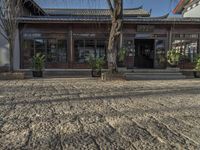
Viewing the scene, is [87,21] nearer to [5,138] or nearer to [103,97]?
[103,97]

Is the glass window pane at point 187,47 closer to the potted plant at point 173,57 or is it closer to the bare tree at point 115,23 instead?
the potted plant at point 173,57

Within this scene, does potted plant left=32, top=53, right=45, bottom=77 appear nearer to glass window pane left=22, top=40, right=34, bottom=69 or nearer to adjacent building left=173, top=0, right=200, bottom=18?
glass window pane left=22, top=40, right=34, bottom=69

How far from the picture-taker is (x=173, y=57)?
618 inches

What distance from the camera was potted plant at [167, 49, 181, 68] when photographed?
15.6m

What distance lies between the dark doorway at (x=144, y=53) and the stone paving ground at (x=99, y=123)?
1201 cm

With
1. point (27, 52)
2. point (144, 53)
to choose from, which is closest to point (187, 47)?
point (144, 53)

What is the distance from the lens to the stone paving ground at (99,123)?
3469 mm

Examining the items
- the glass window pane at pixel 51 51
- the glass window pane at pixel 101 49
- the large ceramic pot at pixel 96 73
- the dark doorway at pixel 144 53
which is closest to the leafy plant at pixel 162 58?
the dark doorway at pixel 144 53

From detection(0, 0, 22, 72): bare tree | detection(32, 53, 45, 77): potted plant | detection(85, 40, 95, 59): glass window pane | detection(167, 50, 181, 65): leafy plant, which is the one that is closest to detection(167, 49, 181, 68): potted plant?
detection(167, 50, 181, 65): leafy plant

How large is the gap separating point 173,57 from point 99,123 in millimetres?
12414

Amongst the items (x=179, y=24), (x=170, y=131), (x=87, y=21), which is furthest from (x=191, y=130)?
(x=179, y=24)

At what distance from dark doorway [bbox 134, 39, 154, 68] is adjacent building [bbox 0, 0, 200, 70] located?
1.09 meters

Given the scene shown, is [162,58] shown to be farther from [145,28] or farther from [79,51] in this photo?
[79,51]

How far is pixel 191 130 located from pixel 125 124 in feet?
3.81
